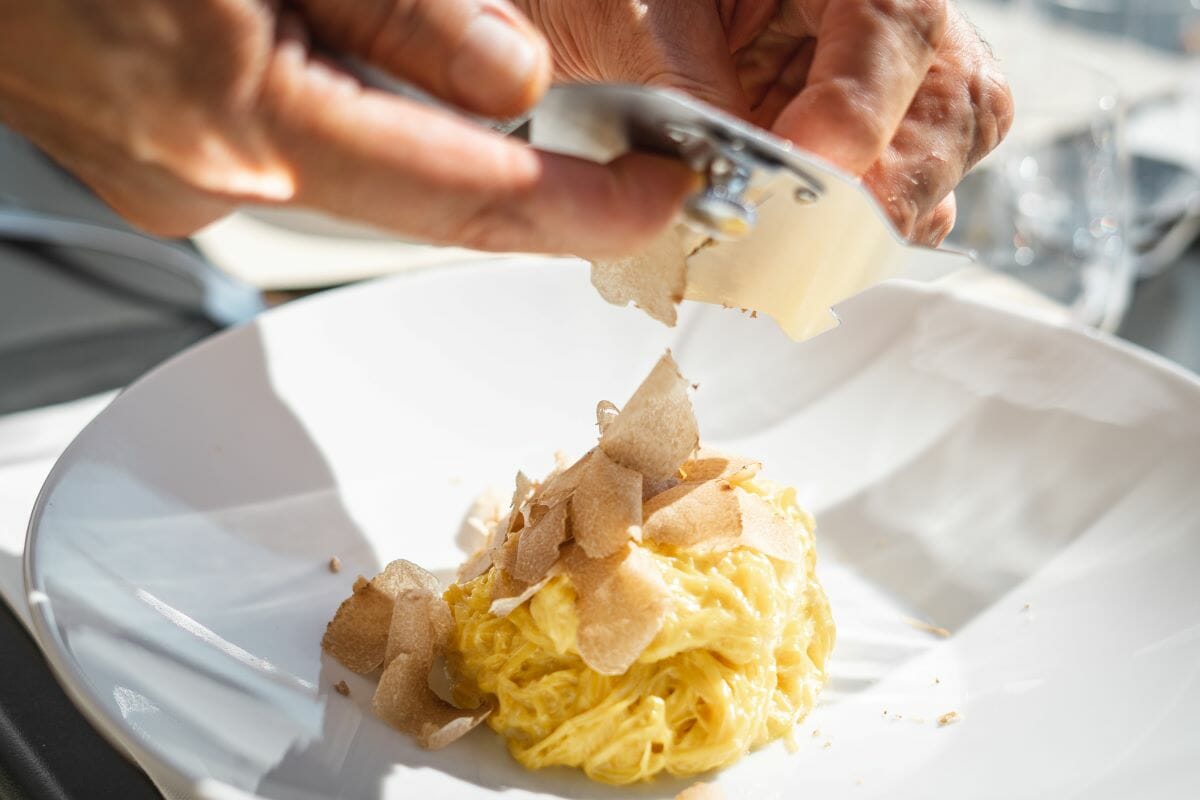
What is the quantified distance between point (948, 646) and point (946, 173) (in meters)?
0.54

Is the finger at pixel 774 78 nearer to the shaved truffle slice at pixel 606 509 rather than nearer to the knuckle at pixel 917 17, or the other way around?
the knuckle at pixel 917 17

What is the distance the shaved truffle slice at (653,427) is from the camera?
117 cm

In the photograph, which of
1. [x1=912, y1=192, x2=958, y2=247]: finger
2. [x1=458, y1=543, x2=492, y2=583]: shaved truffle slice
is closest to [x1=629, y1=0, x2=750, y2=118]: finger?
[x1=912, y1=192, x2=958, y2=247]: finger

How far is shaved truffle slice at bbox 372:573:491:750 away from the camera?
1.10 meters

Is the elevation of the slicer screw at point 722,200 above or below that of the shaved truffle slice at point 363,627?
above

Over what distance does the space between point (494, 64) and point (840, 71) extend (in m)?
0.43

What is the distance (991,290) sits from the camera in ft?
7.04

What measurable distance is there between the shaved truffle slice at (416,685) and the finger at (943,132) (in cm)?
64

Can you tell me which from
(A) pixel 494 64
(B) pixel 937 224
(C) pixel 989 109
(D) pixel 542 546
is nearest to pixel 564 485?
(D) pixel 542 546

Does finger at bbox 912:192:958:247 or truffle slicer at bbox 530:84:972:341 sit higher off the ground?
truffle slicer at bbox 530:84:972:341

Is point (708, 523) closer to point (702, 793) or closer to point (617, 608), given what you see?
point (617, 608)

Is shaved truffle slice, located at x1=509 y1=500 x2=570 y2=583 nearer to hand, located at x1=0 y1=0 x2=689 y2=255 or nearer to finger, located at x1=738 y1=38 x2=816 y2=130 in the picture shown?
hand, located at x1=0 y1=0 x2=689 y2=255

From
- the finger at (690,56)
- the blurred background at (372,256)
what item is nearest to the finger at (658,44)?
the finger at (690,56)

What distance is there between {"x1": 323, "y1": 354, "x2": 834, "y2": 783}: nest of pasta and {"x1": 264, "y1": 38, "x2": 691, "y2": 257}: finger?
12.4 inches
